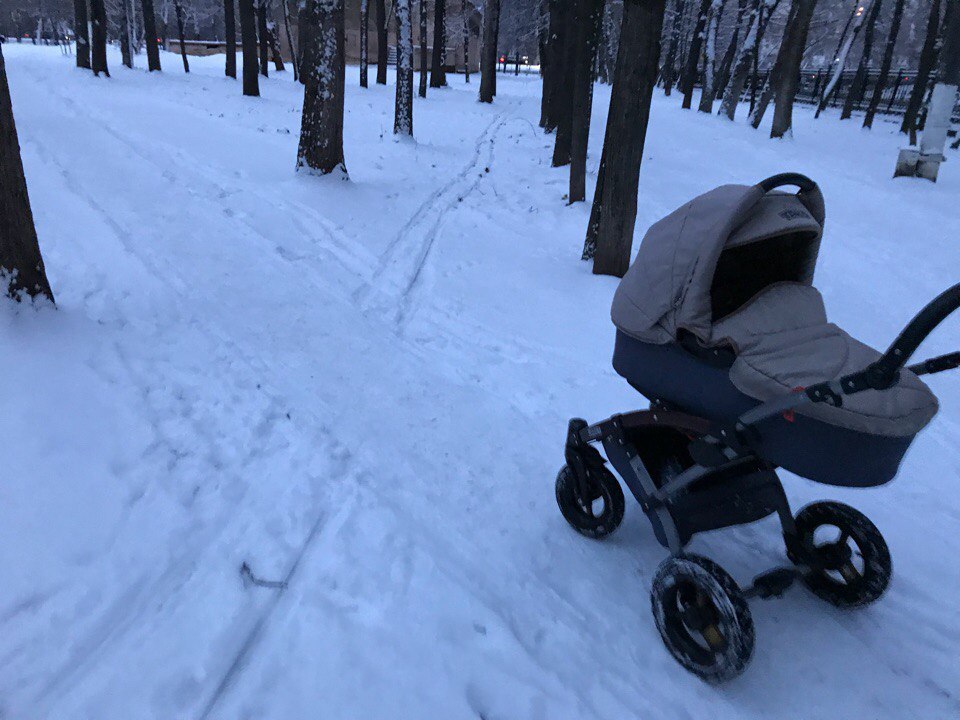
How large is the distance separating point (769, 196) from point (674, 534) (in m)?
1.60

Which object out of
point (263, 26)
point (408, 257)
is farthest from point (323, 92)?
point (263, 26)

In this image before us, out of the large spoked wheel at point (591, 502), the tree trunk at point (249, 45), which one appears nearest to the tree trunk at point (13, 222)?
the large spoked wheel at point (591, 502)

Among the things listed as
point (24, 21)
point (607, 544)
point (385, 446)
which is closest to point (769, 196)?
point (607, 544)

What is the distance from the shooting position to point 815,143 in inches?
700

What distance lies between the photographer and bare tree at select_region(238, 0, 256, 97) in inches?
740

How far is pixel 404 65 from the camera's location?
13367 mm

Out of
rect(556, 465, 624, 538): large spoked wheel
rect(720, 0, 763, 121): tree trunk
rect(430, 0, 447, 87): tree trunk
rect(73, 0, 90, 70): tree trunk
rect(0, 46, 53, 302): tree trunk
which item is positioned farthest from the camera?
rect(430, 0, 447, 87): tree trunk

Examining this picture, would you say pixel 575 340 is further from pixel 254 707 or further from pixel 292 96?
pixel 292 96

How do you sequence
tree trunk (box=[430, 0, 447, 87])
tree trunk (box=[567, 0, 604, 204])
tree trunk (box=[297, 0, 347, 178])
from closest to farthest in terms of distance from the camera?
tree trunk (box=[297, 0, 347, 178]) < tree trunk (box=[567, 0, 604, 204]) < tree trunk (box=[430, 0, 447, 87])

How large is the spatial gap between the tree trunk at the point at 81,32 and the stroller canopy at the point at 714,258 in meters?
27.4

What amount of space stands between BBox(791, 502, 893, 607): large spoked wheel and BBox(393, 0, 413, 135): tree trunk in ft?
44.1

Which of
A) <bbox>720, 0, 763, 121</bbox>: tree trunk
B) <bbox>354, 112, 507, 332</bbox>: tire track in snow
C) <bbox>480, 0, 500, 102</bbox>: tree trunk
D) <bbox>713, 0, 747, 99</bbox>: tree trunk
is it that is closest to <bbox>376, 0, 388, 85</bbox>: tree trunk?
<bbox>480, 0, 500, 102</bbox>: tree trunk

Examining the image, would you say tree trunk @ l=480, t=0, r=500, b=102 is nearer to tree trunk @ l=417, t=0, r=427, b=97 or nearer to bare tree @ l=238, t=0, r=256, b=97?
tree trunk @ l=417, t=0, r=427, b=97

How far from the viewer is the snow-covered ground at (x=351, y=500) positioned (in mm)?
2389
